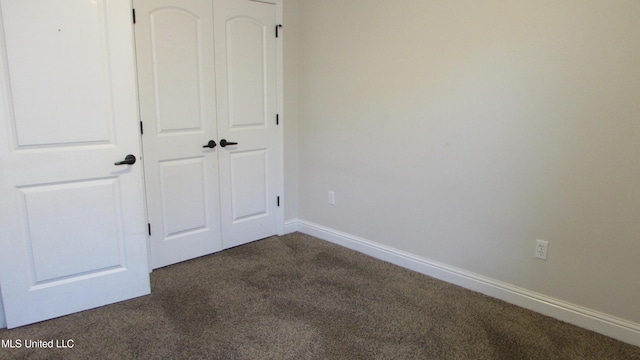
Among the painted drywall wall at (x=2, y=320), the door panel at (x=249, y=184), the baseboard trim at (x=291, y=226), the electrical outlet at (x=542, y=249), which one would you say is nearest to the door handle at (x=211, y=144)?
the door panel at (x=249, y=184)

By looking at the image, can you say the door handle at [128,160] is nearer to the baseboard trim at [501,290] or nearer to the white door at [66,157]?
the white door at [66,157]

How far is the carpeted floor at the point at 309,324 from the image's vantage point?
217 centimetres

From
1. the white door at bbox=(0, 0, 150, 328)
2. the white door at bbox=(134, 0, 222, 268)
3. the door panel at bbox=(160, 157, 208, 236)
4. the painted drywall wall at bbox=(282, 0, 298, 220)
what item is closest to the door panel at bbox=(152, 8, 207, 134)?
the white door at bbox=(134, 0, 222, 268)

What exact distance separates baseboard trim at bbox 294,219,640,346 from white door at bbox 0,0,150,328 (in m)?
1.82

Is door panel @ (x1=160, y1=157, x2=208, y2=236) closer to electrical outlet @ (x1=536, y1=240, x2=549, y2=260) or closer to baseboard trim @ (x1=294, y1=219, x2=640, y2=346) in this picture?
baseboard trim @ (x1=294, y1=219, x2=640, y2=346)

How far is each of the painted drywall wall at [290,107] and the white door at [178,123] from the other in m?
0.76

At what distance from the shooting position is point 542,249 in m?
2.54

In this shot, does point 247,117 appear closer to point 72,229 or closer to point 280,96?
point 280,96

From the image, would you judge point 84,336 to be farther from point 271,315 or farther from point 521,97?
point 521,97

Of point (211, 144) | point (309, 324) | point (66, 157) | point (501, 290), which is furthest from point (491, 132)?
point (66, 157)

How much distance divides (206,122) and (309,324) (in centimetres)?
180

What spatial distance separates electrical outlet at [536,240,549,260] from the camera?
2.52 m

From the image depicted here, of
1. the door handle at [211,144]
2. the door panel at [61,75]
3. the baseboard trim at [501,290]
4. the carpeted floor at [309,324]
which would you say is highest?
the door panel at [61,75]

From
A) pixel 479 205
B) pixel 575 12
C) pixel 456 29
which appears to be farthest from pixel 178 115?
pixel 575 12
